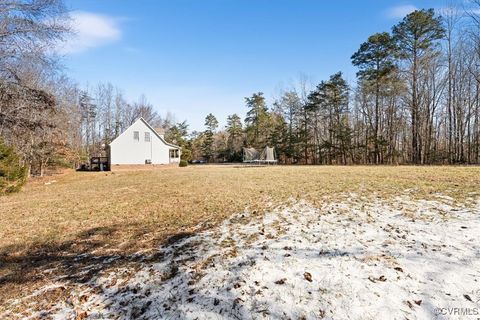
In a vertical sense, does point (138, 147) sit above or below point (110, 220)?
above

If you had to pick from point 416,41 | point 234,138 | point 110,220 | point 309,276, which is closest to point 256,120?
point 234,138

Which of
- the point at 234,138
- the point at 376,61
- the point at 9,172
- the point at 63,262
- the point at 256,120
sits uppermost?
the point at 376,61

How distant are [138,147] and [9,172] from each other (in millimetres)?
17488

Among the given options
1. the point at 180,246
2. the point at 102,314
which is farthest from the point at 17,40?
the point at 102,314

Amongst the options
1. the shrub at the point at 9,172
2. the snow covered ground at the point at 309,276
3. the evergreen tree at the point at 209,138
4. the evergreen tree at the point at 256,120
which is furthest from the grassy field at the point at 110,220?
the evergreen tree at the point at 209,138

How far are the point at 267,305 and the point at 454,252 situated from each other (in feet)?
8.50

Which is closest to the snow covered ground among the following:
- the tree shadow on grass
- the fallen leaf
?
the fallen leaf

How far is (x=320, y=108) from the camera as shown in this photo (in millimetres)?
33375

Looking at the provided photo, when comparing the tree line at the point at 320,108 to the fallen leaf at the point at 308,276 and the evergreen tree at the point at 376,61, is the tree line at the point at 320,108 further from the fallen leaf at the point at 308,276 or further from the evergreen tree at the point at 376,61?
the fallen leaf at the point at 308,276

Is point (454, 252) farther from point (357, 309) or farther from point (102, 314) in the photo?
point (102, 314)

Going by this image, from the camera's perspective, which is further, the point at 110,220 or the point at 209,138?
the point at 209,138

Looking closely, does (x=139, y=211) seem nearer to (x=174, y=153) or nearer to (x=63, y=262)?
(x=63, y=262)

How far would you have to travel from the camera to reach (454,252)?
3.22 m

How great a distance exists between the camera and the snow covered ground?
7.99ft
